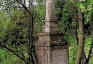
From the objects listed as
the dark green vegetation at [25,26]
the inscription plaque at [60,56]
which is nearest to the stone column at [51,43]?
the inscription plaque at [60,56]

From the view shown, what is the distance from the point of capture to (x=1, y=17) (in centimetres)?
743

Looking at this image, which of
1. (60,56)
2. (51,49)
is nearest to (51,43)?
(51,49)

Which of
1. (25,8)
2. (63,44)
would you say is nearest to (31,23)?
(25,8)

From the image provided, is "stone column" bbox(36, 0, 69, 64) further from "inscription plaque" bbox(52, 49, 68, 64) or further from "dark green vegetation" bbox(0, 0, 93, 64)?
"dark green vegetation" bbox(0, 0, 93, 64)

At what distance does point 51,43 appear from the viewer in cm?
603

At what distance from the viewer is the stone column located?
238 inches

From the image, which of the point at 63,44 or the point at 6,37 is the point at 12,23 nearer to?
the point at 6,37

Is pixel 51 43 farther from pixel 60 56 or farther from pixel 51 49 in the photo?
pixel 60 56

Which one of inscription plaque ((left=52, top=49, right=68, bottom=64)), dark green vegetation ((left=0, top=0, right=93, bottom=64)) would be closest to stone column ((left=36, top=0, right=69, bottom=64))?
inscription plaque ((left=52, top=49, right=68, bottom=64))

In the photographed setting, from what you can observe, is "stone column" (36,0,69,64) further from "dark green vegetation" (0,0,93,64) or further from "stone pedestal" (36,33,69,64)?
"dark green vegetation" (0,0,93,64)

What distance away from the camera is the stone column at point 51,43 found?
605 centimetres

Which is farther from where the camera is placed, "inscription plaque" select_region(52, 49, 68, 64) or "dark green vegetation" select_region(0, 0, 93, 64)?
"dark green vegetation" select_region(0, 0, 93, 64)

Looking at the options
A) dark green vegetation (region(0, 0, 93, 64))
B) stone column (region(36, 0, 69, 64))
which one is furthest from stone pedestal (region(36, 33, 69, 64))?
dark green vegetation (region(0, 0, 93, 64))

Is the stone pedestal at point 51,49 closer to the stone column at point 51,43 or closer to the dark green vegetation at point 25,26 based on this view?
the stone column at point 51,43
